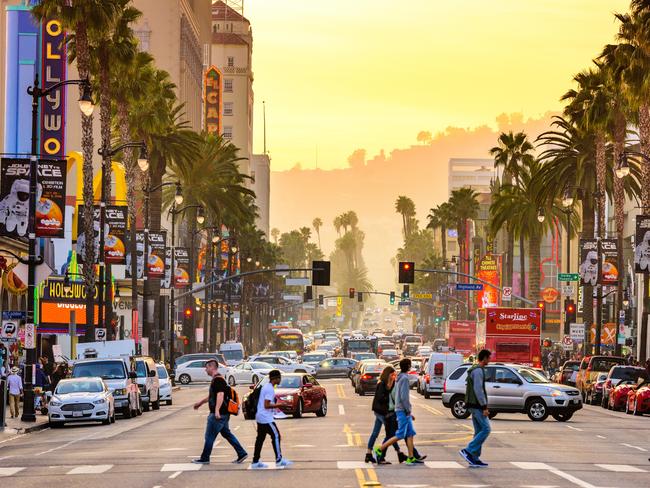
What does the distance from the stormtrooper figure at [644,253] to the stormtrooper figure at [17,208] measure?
2724cm

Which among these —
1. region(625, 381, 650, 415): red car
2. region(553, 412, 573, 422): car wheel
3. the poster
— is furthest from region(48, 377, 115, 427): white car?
region(625, 381, 650, 415): red car

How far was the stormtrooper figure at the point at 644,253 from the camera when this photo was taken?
2303 inches

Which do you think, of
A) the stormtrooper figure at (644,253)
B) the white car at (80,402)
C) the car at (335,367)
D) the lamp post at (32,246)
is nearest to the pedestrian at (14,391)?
the lamp post at (32,246)

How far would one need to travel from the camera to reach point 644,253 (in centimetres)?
5850

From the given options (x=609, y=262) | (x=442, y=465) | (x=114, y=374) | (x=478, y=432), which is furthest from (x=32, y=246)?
(x=609, y=262)

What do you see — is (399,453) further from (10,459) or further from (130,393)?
(130,393)

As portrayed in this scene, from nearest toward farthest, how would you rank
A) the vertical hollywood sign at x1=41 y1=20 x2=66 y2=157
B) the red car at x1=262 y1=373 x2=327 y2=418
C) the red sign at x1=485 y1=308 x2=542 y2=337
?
the red car at x1=262 y1=373 x2=327 y2=418
the red sign at x1=485 y1=308 x2=542 y2=337
the vertical hollywood sign at x1=41 y1=20 x2=66 y2=157

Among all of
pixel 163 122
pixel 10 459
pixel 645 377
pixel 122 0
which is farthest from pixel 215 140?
pixel 10 459

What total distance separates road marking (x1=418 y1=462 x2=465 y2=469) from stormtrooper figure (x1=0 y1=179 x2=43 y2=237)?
20.5 meters

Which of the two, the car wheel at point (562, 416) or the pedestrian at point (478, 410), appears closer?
the pedestrian at point (478, 410)

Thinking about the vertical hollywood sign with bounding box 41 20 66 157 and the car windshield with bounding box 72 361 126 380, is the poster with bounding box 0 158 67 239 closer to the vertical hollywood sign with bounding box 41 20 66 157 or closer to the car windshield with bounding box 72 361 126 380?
the car windshield with bounding box 72 361 126 380

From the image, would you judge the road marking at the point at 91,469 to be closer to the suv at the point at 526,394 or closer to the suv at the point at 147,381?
the suv at the point at 526,394

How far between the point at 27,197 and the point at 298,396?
10627 mm

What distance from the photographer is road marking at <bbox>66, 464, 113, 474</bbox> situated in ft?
82.8
